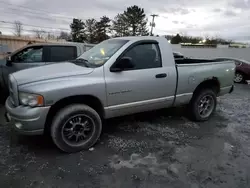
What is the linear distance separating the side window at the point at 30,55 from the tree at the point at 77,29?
127 feet

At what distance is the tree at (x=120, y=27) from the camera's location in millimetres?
43112

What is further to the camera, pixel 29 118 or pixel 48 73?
pixel 48 73

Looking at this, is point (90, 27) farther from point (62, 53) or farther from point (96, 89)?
point (96, 89)

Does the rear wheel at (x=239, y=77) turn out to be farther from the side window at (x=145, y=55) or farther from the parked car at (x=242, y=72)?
the side window at (x=145, y=55)

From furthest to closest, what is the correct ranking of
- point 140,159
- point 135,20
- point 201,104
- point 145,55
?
point 135,20 < point 201,104 < point 145,55 < point 140,159

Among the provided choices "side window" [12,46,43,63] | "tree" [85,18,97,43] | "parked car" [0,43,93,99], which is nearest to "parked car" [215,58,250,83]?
"parked car" [0,43,93,99]

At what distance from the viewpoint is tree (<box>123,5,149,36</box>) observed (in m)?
43.0

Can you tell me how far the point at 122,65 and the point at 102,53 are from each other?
0.62 m

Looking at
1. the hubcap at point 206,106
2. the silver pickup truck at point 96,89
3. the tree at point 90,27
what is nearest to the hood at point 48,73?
the silver pickup truck at point 96,89

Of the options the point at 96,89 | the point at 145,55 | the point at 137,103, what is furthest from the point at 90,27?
the point at 96,89

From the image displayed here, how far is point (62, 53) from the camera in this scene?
6008mm

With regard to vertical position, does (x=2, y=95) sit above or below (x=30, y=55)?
below

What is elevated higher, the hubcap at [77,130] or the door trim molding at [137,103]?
the door trim molding at [137,103]

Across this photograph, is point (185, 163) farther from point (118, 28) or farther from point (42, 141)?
point (118, 28)
